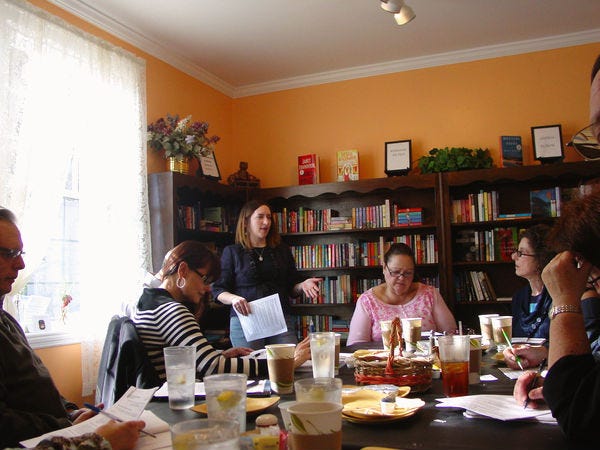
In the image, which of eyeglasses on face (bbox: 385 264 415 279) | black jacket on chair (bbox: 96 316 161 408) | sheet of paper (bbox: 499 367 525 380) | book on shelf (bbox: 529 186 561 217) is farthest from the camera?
book on shelf (bbox: 529 186 561 217)

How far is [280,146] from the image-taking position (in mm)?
4973

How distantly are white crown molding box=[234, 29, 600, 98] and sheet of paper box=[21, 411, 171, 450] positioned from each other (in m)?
4.01

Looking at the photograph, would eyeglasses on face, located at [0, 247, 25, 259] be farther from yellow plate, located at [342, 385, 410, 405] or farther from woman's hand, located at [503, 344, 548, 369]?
Answer: woman's hand, located at [503, 344, 548, 369]

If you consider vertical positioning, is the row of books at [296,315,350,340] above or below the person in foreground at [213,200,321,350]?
below

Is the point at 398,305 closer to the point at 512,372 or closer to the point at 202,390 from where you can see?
the point at 512,372

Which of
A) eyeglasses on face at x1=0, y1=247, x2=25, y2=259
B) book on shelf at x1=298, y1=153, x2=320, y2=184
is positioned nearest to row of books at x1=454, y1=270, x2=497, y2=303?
book on shelf at x1=298, y1=153, x2=320, y2=184

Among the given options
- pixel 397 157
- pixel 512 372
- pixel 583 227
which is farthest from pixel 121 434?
pixel 397 157

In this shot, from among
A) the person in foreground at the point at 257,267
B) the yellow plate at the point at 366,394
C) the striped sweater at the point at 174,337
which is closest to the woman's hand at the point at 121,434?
the yellow plate at the point at 366,394

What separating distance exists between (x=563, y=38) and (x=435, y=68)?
985 mm

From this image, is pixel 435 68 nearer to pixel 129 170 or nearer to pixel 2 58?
pixel 129 170

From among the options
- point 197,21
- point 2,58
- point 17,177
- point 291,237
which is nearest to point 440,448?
point 17,177

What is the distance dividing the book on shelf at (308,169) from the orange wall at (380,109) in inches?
5.0

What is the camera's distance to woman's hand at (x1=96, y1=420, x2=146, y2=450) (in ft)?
3.34

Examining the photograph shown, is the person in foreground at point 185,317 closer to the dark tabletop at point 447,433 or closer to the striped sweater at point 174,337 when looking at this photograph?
the striped sweater at point 174,337
